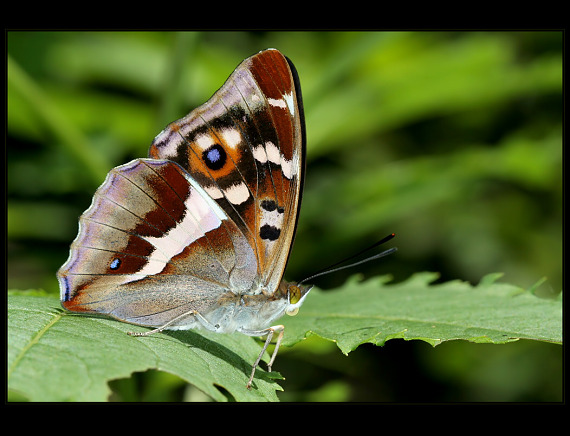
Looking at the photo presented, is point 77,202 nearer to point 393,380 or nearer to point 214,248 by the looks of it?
point 214,248

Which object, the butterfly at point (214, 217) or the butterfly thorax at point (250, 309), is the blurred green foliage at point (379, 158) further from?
the butterfly thorax at point (250, 309)

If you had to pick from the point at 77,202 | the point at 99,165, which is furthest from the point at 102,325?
the point at 77,202

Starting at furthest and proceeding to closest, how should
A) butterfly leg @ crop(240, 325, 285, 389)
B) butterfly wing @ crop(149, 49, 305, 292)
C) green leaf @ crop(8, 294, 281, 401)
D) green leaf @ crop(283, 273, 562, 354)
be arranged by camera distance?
butterfly wing @ crop(149, 49, 305, 292) < butterfly leg @ crop(240, 325, 285, 389) < green leaf @ crop(283, 273, 562, 354) < green leaf @ crop(8, 294, 281, 401)

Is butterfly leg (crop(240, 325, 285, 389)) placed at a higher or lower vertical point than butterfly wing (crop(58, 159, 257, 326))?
lower

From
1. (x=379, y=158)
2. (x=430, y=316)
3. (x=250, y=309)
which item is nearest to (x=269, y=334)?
(x=250, y=309)

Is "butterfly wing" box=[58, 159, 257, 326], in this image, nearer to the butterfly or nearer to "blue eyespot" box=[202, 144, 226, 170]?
the butterfly

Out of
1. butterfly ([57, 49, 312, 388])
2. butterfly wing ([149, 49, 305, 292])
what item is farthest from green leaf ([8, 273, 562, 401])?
butterfly wing ([149, 49, 305, 292])
